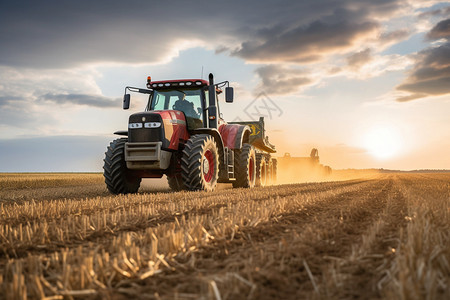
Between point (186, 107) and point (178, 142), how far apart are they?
1.17 metres

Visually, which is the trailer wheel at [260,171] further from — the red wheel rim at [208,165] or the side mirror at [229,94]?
the side mirror at [229,94]

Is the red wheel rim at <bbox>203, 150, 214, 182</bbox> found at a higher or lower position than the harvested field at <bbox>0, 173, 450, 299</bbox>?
higher

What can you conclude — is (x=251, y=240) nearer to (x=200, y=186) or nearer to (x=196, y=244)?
(x=196, y=244)

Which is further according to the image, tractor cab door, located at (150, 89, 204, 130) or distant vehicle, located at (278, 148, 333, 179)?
distant vehicle, located at (278, 148, 333, 179)

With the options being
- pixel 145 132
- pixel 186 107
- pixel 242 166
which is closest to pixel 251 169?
pixel 242 166

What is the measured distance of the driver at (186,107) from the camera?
11.0 meters

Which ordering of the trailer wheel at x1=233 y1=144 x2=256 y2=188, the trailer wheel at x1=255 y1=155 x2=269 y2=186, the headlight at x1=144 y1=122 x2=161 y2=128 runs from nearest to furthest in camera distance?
the headlight at x1=144 y1=122 x2=161 y2=128 < the trailer wheel at x1=233 y1=144 x2=256 y2=188 < the trailer wheel at x1=255 y1=155 x2=269 y2=186

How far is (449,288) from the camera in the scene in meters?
2.43

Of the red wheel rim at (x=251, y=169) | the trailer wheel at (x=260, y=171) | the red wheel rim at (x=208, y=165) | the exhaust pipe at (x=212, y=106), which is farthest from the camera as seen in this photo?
the trailer wheel at (x=260, y=171)

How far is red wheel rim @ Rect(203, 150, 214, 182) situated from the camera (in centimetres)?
1035

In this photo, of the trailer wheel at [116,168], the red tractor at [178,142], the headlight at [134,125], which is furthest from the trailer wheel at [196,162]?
the trailer wheel at [116,168]

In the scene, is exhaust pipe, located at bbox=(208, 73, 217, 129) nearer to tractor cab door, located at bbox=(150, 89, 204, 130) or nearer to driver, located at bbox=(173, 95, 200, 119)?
tractor cab door, located at bbox=(150, 89, 204, 130)

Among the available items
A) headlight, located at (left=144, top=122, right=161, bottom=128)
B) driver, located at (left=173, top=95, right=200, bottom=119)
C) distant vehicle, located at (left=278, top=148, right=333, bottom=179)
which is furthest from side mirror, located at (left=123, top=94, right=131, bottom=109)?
distant vehicle, located at (left=278, top=148, right=333, bottom=179)

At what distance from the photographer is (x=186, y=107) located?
36.1ft
